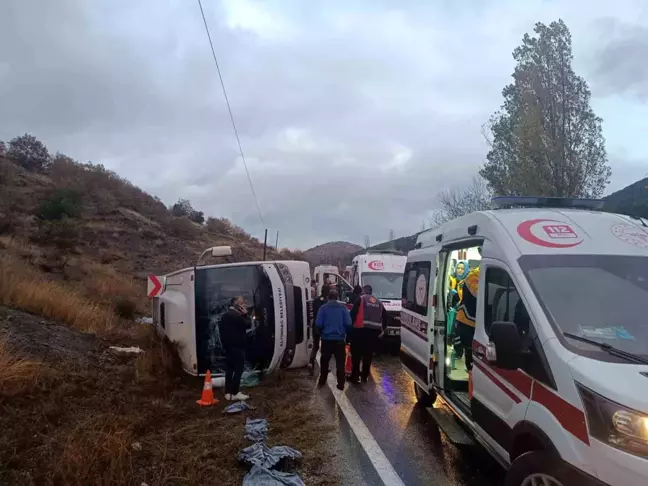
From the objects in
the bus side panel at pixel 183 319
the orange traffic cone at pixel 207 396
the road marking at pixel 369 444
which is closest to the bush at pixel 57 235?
the bus side panel at pixel 183 319

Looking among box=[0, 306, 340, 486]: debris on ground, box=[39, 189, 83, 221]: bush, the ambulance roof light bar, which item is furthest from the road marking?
box=[39, 189, 83, 221]: bush

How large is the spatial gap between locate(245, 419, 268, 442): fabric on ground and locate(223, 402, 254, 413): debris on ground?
Result: 724mm

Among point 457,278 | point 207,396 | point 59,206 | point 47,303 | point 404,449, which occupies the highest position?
point 59,206

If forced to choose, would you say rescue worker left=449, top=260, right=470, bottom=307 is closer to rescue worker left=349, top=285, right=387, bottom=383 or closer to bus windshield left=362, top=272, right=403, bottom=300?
rescue worker left=349, top=285, right=387, bottom=383

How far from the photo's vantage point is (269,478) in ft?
15.5

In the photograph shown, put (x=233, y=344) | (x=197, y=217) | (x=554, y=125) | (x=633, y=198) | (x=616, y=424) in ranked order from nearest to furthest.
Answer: (x=616, y=424) → (x=233, y=344) → (x=554, y=125) → (x=633, y=198) → (x=197, y=217)

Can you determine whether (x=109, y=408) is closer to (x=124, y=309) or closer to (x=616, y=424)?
(x=616, y=424)

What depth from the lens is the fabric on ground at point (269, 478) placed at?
4609mm

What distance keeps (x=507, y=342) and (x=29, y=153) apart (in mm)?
51006

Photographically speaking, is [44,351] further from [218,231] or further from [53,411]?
[218,231]

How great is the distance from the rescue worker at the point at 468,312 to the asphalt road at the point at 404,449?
109 centimetres

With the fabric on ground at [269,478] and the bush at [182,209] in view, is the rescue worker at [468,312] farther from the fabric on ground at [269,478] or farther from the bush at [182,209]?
the bush at [182,209]

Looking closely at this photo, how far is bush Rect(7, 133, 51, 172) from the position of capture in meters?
45.2

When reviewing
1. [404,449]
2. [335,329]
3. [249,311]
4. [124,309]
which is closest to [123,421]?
[404,449]
